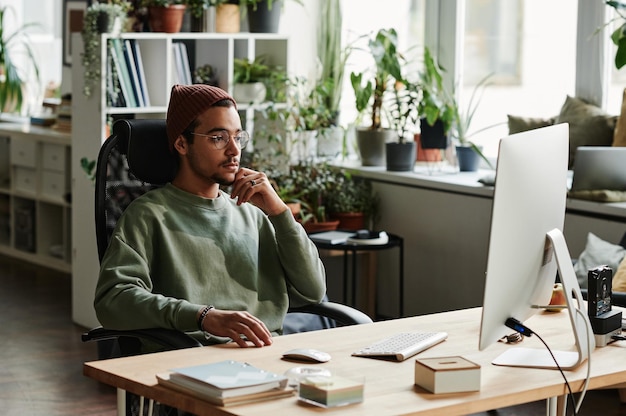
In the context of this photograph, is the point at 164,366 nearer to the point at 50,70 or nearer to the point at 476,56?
the point at 476,56

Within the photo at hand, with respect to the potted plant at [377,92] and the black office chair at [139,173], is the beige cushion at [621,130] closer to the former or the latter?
the potted plant at [377,92]

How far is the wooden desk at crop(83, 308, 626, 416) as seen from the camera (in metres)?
2.24

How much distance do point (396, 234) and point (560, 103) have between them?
106 centimetres

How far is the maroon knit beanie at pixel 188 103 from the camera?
315 centimetres

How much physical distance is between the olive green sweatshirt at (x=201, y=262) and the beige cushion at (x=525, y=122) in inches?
109

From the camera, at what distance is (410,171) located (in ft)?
19.9

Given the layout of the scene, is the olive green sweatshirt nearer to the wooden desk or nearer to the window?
the wooden desk

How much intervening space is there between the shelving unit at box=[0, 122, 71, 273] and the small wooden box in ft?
17.0

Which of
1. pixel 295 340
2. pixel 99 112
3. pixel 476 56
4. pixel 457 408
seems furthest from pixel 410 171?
pixel 457 408

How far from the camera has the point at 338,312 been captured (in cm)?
324

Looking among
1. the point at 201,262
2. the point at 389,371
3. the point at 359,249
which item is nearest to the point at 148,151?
the point at 201,262

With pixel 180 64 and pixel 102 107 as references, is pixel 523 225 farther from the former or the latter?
pixel 180 64

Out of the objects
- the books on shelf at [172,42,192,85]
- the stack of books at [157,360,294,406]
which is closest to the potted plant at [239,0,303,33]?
the books on shelf at [172,42,192,85]

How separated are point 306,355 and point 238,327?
23 centimetres
